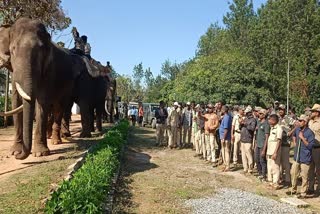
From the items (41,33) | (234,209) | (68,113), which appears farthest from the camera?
(68,113)

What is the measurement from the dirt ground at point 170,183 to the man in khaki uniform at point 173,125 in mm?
2335

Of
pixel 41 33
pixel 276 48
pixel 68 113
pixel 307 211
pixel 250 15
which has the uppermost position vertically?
pixel 250 15

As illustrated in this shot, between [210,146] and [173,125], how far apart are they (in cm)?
401

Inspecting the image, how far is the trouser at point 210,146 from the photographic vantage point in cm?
1477

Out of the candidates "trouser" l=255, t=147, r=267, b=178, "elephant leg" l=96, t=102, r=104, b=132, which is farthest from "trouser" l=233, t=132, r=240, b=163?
"elephant leg" l=96, t=102, r=104, b=132

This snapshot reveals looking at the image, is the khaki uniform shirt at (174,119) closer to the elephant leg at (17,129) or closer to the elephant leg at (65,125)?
the elephant leg at (65,125)

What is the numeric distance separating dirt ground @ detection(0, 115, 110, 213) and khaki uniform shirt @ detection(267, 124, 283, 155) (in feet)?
16.0

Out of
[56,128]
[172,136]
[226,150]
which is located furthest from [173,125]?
[56,128]

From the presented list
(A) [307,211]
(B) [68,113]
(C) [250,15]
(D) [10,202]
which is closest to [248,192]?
(A) [307,211]

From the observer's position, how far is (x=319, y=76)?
38.4m

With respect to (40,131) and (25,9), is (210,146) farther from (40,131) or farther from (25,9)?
(25,9)

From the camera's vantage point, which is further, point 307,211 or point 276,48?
point 276,48

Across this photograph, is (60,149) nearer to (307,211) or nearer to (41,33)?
(41,33)

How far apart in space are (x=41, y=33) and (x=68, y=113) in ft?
20.3
